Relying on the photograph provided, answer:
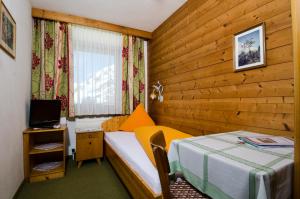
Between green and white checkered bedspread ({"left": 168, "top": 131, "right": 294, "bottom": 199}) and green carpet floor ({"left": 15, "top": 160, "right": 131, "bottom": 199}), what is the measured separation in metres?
1.29

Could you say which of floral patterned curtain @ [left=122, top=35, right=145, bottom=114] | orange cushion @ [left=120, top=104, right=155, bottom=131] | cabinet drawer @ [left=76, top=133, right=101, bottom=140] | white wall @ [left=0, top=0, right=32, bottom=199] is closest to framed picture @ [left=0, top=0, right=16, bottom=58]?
white wall @ [left=0, top=0, right=32, bottom=199]

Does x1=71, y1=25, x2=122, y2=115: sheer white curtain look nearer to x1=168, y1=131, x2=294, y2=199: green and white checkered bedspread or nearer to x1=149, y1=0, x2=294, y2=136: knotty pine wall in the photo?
x1=149, y1=0, x2=294, y2=136: knotty pine wall

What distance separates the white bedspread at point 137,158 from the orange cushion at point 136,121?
46cm

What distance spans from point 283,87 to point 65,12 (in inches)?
131

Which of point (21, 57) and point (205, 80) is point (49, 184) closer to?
point (21, 57)

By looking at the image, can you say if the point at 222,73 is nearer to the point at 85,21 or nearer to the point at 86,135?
the point at 86,135

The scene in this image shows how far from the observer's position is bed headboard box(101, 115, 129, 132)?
3203mm

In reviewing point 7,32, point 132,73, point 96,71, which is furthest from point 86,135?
point 7,32

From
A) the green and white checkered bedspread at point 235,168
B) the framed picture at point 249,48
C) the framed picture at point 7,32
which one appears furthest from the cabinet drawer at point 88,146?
the framed picture at point 249,48

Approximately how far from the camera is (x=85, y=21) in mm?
3000

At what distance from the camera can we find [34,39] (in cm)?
274

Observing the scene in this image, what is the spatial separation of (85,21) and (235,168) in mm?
3286

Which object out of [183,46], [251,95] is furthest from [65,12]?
[251,95]

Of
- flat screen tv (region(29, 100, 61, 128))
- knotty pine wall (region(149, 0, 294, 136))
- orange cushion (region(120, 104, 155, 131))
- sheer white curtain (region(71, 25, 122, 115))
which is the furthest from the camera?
orange cushion (region(120, 104, 155, 131))
